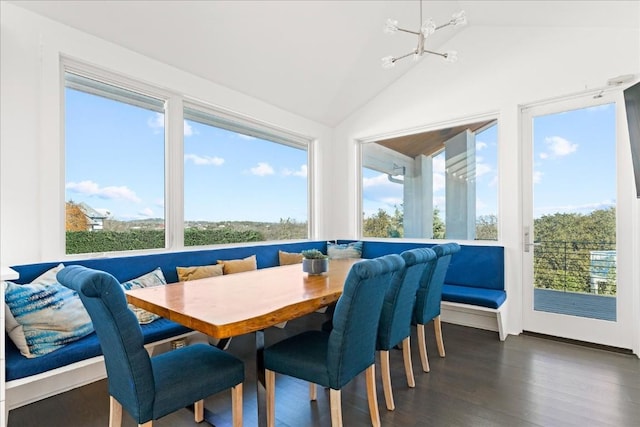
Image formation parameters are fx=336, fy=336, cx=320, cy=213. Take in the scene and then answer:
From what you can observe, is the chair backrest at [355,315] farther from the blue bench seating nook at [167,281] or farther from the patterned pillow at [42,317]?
the patterned pillow at [42,317]

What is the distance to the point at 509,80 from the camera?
359cm

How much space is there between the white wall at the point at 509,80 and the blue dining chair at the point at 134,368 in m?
3.17

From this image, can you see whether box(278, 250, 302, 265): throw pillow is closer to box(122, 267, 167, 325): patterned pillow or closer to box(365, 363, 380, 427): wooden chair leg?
box(122, 267, 167, 325): patterned pillow

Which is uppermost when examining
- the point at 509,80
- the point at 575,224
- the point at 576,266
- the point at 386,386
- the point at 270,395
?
the point at 509,80

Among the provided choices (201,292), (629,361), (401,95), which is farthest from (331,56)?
(629,361)

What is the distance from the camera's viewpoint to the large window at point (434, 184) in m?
3.85

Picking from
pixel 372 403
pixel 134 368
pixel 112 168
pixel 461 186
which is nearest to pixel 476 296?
pixel 461 186

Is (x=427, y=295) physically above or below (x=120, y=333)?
below

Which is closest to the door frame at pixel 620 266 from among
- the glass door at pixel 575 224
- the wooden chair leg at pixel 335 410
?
the glass door at pixel 575 224

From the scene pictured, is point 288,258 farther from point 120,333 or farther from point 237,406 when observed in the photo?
point 120,333

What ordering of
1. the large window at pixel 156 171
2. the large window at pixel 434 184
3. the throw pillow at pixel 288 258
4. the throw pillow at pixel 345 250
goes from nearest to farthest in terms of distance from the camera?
1. the large window at pixel 156 171
2. the large window at pixel 434 184
3. the throw pillow at pixel 288 258
4. the throw pillow at pixel 345 250

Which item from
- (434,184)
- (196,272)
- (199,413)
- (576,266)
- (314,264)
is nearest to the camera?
(199,413)

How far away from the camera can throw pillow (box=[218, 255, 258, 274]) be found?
3266mm

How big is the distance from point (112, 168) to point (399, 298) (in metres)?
2.53
